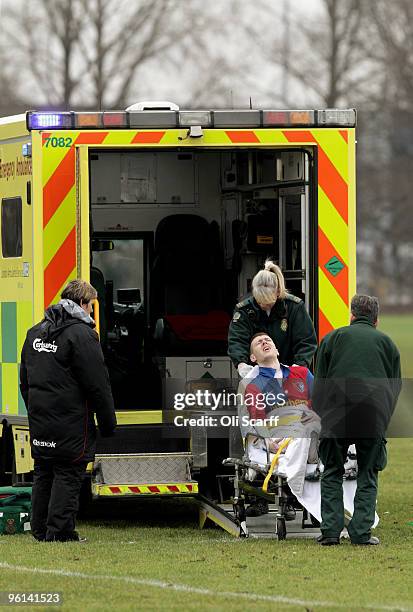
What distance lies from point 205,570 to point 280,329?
2248 millimetres

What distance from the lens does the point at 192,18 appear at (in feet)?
138

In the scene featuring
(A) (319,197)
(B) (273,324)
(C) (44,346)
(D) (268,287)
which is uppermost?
(A) (319,197)

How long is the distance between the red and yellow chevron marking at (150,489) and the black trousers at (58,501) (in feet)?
1.73

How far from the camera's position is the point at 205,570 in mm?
8250

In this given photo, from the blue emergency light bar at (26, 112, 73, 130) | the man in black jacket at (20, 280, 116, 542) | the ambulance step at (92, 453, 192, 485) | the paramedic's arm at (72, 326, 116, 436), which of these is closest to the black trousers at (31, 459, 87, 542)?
the man in black jacket at (20, 280, 116, 542)

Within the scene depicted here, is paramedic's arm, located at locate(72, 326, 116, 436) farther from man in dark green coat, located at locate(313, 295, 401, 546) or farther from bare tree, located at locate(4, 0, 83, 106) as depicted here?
bare tree, located at locate(4, 0, 83, 106)

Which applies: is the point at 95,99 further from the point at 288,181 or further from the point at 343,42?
the point at 288,181

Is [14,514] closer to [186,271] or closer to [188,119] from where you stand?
[188,119]

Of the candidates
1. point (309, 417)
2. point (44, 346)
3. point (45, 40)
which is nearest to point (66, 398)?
point (44, 346)

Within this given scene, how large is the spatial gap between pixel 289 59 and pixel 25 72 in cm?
1257

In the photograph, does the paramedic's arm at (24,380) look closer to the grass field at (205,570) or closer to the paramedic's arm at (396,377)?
the grass field at (205,570)

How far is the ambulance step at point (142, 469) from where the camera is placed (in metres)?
10.2

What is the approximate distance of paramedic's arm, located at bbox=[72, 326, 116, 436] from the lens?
9352 millimetres

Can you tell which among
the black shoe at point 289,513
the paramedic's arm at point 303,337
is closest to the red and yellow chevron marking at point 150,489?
the black shoe at point 289,513
